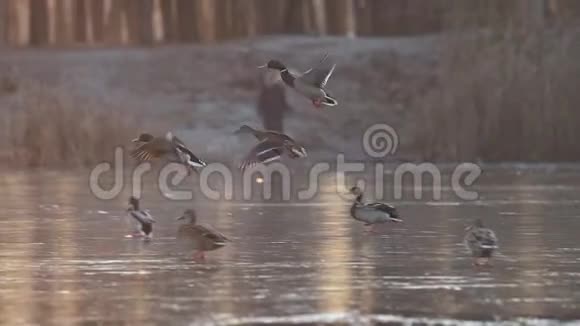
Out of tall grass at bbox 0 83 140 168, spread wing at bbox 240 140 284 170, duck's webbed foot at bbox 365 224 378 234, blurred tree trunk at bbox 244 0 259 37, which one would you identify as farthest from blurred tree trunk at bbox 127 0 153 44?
spread wing at bbox 240 140 284 170

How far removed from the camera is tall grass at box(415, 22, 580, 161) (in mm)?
26438

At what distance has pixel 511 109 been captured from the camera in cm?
2669

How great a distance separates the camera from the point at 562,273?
10.6 metres

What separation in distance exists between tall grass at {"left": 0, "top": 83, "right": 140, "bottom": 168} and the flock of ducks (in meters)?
13.4

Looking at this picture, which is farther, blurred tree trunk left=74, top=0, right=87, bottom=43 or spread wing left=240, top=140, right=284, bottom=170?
blurred tree trunk left=74, top=0, right=87, bottom=43

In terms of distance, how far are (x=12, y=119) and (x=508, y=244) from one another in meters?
16.8

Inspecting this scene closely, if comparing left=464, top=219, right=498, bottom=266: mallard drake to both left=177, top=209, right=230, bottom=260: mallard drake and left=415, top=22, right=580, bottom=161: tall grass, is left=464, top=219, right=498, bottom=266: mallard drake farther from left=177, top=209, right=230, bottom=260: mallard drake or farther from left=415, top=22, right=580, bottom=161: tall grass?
left=415, top=22, right=580, bottom=161: tall grass

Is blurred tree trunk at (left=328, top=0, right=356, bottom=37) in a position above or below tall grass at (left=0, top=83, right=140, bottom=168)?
above

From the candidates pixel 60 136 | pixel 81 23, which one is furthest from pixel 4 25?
pixel 60 136

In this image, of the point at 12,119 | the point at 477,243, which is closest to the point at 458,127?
the point at 12,119

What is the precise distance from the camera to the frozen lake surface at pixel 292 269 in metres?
8.70

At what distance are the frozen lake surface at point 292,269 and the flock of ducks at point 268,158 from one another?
0.53 ft

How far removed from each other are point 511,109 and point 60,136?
7.85 m

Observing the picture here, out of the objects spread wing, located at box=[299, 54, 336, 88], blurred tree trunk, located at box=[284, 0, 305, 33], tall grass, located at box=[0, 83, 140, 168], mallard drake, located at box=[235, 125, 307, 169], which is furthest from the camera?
blurred tree trunk, located at box=[284, 0, 305, 33]
